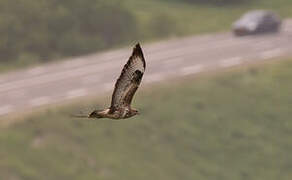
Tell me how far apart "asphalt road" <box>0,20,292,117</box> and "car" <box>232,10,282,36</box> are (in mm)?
439

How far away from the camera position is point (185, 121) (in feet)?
164

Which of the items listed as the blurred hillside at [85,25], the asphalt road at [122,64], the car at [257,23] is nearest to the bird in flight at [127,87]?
the asphalt road at [122,64]

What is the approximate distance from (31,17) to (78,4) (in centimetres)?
343

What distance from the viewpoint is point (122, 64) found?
53.7m

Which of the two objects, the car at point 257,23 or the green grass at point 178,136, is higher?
the car at point 257,23

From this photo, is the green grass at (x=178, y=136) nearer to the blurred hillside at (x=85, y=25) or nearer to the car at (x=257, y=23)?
the car at (x=257, y=23)

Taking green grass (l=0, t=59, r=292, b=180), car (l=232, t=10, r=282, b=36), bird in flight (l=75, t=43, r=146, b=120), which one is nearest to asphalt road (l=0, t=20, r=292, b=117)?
car (l=232, t=10, r=282, b=36)

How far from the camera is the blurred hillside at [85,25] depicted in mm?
53906

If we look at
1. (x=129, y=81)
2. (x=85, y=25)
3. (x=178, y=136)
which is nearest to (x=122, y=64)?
(x=85, y=25)

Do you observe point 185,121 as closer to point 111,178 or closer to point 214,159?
point 214,159

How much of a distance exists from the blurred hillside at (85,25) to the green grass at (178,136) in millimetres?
7138

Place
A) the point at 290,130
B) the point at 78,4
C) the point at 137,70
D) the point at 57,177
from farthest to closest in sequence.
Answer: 1. the point at 78,4
2. the point at 290,130
3. the point at 57,177
4. the point at 137,70

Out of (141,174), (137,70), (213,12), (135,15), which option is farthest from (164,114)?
(137,70)

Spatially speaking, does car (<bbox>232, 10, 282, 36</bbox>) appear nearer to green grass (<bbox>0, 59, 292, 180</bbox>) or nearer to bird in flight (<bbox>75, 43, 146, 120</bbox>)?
green grass (<bbox>0, 59, 292, 180</bbox>)
